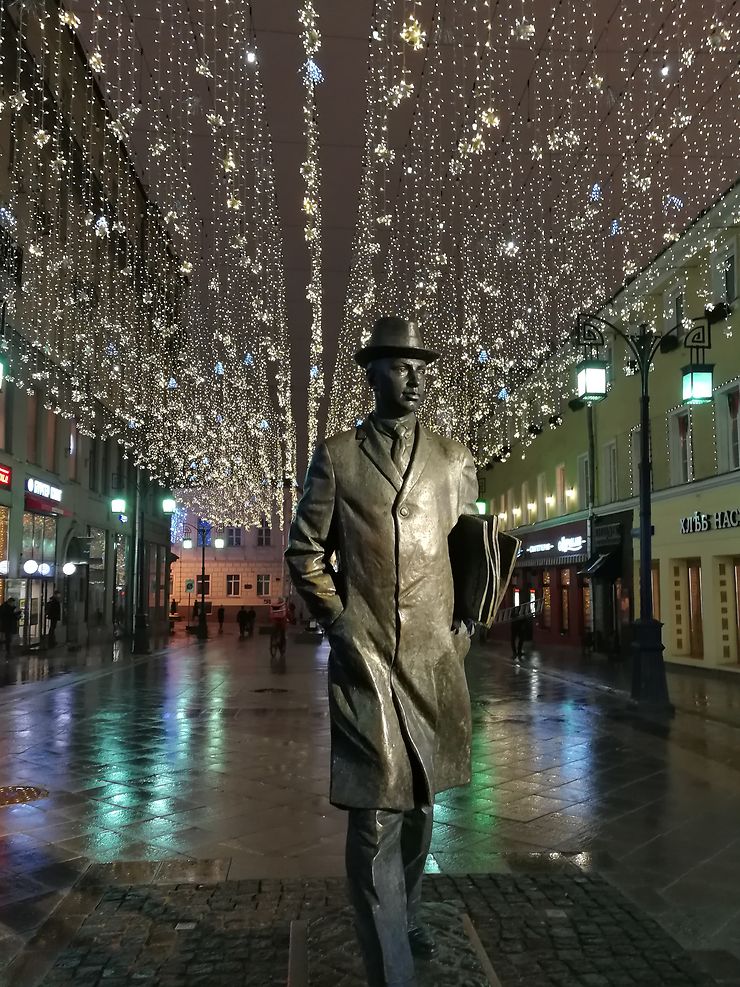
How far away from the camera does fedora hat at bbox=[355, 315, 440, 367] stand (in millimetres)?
3402

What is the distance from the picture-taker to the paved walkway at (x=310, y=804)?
4867mm

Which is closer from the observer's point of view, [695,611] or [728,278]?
[728,278]

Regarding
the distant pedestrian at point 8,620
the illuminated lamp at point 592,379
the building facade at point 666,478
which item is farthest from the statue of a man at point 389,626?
the distant pedestrian at point 8,620

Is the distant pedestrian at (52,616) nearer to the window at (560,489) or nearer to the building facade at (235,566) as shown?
the window at (560,489)

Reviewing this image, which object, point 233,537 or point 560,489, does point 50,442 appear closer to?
point 560,489

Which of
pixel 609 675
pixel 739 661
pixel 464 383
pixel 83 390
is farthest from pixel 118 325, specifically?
pixel 739 661

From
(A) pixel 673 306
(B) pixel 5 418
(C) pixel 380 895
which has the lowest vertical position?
(C) pixel 380 895

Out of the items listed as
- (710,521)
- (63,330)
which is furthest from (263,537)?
(710,521)

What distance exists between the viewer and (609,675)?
18469 mm

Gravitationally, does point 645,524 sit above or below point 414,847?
above

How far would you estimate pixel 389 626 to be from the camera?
10.5ft

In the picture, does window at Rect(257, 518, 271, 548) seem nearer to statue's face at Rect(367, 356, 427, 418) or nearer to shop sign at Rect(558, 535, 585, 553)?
shop sign at Rect(558, 535, 585, 553)

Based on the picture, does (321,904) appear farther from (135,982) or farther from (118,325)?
(118,325)

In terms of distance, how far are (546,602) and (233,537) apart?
41275mm
